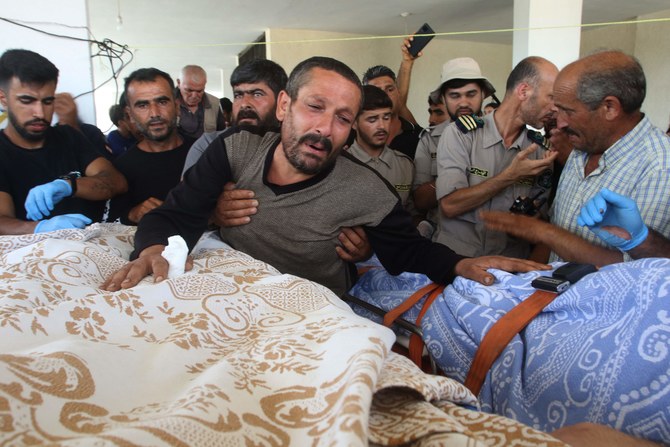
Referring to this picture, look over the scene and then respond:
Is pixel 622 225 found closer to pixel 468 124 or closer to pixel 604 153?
pixel 604 153

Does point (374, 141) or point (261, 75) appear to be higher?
point (261, 75)

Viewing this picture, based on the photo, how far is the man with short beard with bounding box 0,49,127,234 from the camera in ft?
7.07

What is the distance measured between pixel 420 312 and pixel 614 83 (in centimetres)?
99

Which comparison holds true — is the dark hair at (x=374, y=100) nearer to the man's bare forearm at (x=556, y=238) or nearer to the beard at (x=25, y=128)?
the man's bare forearm at (x=556, y=238)

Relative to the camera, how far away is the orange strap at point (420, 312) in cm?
146

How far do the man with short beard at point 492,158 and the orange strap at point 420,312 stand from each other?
2.31 ft

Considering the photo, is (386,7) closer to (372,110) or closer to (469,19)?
(469,19)

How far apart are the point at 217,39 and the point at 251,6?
7.01 ft

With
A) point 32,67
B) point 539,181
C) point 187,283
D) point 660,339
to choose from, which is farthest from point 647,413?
point 32,67

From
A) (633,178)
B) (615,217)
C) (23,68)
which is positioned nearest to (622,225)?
(615,217)

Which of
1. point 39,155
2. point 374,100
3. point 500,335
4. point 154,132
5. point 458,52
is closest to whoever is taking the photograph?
point 500,335

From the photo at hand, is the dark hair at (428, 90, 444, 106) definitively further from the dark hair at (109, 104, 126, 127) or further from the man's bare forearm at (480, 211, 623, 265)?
the dark hair at (109, 104, 126, 127)

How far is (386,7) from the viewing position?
7.31 meters

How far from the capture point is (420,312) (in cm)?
154
